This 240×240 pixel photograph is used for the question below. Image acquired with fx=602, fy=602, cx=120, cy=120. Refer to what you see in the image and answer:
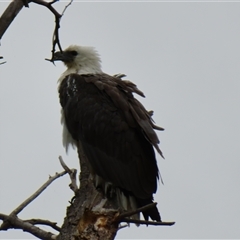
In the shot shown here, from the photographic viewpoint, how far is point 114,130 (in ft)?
23.7

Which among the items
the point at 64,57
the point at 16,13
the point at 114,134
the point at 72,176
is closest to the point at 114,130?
the point at 114,134

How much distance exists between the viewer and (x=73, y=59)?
897 centimetres

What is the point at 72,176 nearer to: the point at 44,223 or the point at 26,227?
the point at 44,223

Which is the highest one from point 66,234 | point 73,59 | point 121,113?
point 73,59

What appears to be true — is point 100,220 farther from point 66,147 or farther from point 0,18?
point 66,147

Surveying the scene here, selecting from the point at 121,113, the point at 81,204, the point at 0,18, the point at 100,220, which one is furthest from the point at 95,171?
the point at 0,18

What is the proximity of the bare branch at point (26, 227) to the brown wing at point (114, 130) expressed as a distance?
1.63 meters

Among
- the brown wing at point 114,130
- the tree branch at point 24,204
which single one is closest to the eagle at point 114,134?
the brown wing at point 114,130

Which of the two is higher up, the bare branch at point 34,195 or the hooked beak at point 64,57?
the hooked beak at point 64,57

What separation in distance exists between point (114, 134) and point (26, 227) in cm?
217

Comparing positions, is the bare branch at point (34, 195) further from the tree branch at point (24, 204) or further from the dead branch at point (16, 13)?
the dead branch at point (16, 13)

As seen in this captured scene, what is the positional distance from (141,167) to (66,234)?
2.00m

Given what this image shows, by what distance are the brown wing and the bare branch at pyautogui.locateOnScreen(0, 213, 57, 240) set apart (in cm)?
163

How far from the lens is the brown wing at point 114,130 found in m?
6.91
